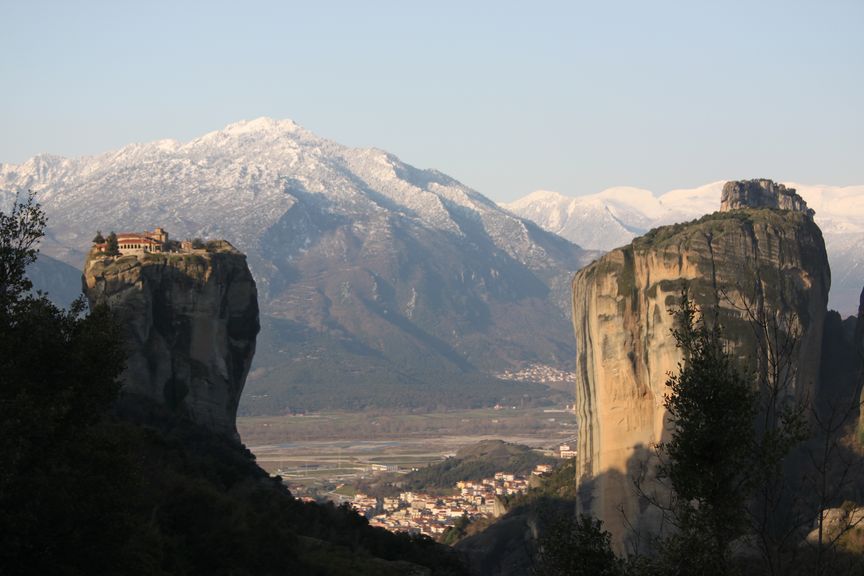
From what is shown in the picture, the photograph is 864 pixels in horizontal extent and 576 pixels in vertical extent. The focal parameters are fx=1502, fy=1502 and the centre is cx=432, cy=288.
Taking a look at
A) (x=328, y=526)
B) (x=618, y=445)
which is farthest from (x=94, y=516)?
(x=618, y=445)

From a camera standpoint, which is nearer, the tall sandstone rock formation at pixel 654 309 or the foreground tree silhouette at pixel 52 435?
the foreground tree silhouette at pixel 52 435

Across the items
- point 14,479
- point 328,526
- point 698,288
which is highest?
point 698,288

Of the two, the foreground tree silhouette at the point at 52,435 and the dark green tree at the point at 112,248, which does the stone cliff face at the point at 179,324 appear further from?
the foreground tree silhouette at the point at 52,435

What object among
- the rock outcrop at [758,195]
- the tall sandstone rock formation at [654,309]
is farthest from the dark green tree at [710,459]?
the rock outcrop at [758,195]

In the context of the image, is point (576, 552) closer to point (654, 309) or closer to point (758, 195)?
point (654, 309)

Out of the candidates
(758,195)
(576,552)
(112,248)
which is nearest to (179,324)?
(112,248)

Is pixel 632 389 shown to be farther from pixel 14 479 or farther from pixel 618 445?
pixel 14 479

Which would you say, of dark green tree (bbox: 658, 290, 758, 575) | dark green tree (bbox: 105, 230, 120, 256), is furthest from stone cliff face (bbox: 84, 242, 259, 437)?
dark green tree (bbox: 658, 290, 758, 575)
